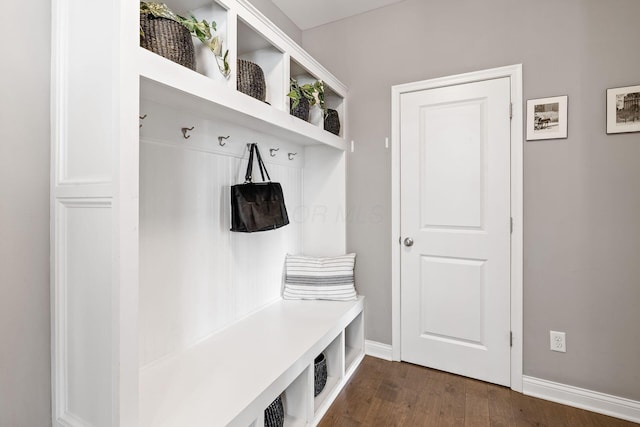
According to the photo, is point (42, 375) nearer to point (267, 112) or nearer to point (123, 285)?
point (123, 285)

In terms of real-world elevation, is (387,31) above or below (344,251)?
above

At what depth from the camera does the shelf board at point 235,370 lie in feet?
3.76

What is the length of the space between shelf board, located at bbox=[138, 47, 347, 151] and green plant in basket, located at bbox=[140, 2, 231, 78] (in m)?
0.10

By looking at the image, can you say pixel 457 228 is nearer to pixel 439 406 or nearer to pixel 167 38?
pixel 439 406

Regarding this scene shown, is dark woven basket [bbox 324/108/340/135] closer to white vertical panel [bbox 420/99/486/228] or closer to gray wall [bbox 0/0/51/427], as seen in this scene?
white vertical panel [bbox 420/99/486/228]

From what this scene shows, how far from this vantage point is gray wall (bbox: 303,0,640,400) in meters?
1.70

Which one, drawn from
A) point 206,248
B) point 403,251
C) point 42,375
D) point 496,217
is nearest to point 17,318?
point 42,375

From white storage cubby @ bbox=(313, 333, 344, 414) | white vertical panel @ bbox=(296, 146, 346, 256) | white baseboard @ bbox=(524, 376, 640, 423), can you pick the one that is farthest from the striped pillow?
white baseboard @ bbox=(524, 376, 640, 423)

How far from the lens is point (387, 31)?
92.3 inches

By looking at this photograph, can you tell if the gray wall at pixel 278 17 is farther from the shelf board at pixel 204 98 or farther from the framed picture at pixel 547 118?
the framed picture at pixel 547 118

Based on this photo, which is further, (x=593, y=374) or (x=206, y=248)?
(x=593, y=374)

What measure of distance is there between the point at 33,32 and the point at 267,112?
0.88 m

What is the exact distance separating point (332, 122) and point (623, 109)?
5.49 feet

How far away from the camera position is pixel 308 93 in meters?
1.97
